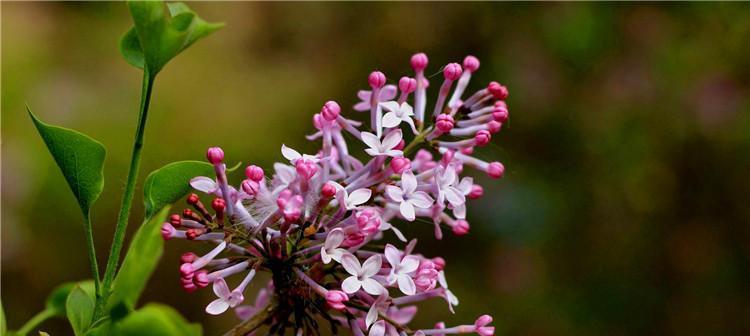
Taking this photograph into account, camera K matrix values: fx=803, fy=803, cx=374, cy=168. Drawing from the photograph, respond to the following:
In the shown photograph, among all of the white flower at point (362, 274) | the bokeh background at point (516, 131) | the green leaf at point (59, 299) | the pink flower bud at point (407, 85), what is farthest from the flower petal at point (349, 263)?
the bokeh background at point (516, 131)

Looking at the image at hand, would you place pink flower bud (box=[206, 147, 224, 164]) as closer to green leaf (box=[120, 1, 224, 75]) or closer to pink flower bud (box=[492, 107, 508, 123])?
green leaf (box=[120, 1, 224, 75])

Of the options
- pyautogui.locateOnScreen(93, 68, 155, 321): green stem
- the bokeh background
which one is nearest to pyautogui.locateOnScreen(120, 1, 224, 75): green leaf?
pyautogui.locateOnScreen(93, 68, 155, 321): green stem

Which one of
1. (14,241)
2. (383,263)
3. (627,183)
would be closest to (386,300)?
(383,263)

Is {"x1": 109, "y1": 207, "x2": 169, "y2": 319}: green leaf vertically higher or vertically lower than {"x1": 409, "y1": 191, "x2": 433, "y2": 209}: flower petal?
lower

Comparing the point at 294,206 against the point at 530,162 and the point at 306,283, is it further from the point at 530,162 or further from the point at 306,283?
the point at 530,162

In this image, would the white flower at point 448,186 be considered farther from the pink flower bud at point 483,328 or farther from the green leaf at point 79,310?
the green leaf at point 79,310

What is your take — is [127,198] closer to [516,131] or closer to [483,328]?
[483,328]
